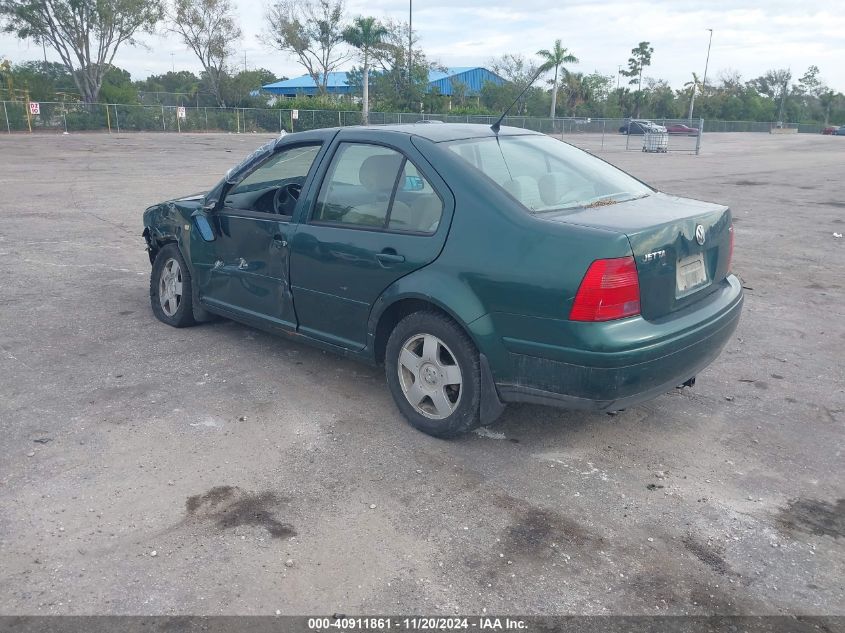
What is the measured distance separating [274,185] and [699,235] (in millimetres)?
2872

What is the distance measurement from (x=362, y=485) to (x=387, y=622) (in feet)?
3.24

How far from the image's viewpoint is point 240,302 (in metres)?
5.16

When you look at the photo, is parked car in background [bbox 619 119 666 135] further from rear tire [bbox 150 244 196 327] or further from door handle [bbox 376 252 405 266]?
door handle [bbox 376 252 405 266]

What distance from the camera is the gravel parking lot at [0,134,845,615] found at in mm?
2861

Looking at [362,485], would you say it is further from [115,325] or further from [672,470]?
[115,325]

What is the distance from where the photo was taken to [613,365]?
3.40 metres

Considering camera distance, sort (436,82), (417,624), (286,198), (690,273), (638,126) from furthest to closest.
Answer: (436,82) < (638,126) < (286,198) < (690,273) < (417,624)

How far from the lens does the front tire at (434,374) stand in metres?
3.83

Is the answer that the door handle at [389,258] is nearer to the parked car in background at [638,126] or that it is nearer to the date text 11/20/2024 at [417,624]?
the date text 11/20/2024 at [417,624]

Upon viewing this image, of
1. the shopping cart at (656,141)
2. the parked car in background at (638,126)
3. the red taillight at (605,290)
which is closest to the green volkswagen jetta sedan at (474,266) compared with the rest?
the red taillight at (605,290)

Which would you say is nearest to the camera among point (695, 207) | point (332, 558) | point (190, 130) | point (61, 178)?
point (332, 558)

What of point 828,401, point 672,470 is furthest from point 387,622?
point 828,401

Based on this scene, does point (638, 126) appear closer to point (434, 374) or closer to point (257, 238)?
point (257, 238)

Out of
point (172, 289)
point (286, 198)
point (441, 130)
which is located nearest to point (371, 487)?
point (441, 130)
